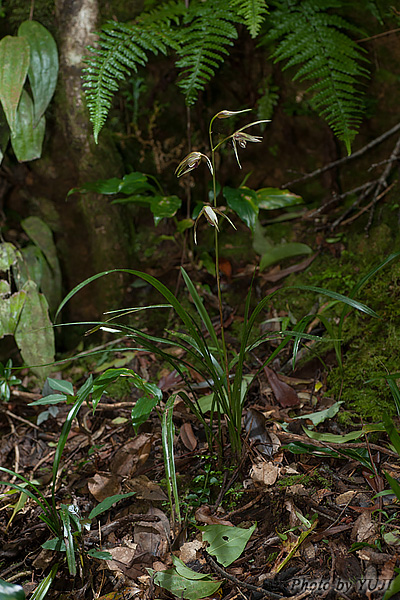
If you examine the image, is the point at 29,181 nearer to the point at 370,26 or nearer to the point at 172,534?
the point at 370,26

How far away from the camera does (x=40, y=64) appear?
210 centimetres

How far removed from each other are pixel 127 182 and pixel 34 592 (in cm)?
159

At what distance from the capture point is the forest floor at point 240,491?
107 centimetres

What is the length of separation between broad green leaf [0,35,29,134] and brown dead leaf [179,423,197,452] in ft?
4.95

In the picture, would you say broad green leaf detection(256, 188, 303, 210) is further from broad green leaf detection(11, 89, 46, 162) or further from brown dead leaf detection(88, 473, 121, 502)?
brown dead leaf detection(88, 473, 121, 502)

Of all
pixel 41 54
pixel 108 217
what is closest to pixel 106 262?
pixel 108 217

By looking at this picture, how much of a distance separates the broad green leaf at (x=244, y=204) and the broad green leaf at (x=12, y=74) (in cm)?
100

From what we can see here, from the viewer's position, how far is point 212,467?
4.59ft

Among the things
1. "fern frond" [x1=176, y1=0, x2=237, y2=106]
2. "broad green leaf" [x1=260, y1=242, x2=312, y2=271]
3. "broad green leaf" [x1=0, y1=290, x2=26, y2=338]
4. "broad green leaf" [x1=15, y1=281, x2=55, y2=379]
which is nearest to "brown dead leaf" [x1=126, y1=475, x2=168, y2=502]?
"broad green leaf" [x1=15, y1=281, x2=55, y2=379]

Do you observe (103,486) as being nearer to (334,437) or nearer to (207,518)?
(207,518)

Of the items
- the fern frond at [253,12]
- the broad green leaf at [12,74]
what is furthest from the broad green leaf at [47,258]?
the fern frond at [253,12]

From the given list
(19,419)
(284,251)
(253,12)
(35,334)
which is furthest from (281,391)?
(253,12)

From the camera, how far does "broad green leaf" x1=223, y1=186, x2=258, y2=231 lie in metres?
1.95

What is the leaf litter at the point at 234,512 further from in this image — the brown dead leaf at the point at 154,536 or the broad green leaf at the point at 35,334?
the broad green leaf at the point at 35,334
